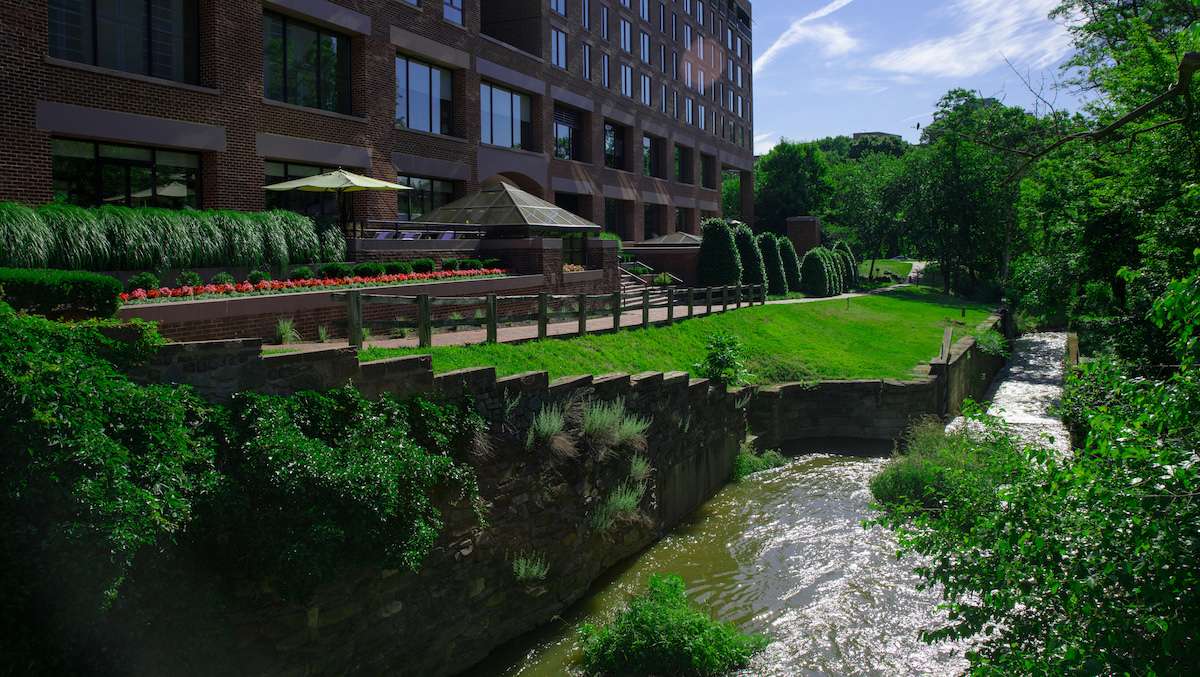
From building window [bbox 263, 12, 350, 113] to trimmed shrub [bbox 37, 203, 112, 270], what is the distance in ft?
31.5

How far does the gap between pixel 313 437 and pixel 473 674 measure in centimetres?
322

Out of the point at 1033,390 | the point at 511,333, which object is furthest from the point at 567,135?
the point at 511,333

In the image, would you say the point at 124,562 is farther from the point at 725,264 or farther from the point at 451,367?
the point at 725,264

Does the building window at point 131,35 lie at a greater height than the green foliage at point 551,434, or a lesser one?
greater

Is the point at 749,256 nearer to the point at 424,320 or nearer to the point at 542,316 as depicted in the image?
the point at 542,316

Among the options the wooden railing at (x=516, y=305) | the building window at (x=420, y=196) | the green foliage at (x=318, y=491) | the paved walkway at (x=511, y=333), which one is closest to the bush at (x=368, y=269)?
the wooden railing at (x=516, y=305)

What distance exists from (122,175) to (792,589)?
17.0m

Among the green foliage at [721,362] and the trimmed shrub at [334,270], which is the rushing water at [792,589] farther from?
the trimmed shrub at [334,270]

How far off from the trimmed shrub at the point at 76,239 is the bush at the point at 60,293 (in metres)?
5.21

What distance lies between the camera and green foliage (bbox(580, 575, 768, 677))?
29.7ft

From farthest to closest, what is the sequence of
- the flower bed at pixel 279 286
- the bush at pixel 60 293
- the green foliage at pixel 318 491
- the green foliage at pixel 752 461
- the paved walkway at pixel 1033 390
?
the paved walkway at pixel 1033 390, the green foliage at pixel 752 461, the flower bed at pixel 279 286, the bush at pixel 60 293, the green foliage at pixel 318 491

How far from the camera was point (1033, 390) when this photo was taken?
2738cm

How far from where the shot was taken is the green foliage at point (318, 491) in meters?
7.21

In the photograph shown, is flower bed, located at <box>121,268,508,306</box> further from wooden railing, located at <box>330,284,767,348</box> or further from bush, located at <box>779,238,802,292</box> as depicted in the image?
bush, located at <box>779,238,802,292</box>
